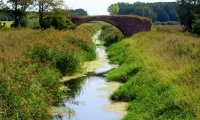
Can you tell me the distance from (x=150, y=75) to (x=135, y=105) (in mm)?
4152

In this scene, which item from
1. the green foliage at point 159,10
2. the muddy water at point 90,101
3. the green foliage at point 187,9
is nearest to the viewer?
the muddy water at point 90,101

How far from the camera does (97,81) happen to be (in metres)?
27.6

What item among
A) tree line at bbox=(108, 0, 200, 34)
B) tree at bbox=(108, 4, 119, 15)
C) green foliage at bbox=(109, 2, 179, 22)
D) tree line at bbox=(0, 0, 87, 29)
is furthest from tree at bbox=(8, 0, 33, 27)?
green foliage at bbox=(109, 2, 179, 22)

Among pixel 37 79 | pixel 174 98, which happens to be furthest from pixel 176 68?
pixel 37 79

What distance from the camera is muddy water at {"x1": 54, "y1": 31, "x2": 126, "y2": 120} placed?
18250 millimetres

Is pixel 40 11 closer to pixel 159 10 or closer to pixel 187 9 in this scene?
pixel 187 9

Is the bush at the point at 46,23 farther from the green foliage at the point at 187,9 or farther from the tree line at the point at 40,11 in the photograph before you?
the green foliage at the point at 187,9

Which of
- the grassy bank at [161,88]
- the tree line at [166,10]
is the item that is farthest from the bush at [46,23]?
the grassy bank at [161,88]

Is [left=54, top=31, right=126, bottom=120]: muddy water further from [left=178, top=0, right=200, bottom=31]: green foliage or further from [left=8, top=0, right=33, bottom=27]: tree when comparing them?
[left=178, top=0, right=200, bottom=31]: green foliage

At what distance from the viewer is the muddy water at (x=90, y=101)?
18250mm

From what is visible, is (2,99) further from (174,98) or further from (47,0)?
(47,0)

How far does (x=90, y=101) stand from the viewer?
21.2 meters

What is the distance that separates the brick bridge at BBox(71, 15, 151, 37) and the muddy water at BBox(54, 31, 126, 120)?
3380 centimetres

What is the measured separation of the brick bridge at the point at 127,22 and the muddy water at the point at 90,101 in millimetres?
33797
